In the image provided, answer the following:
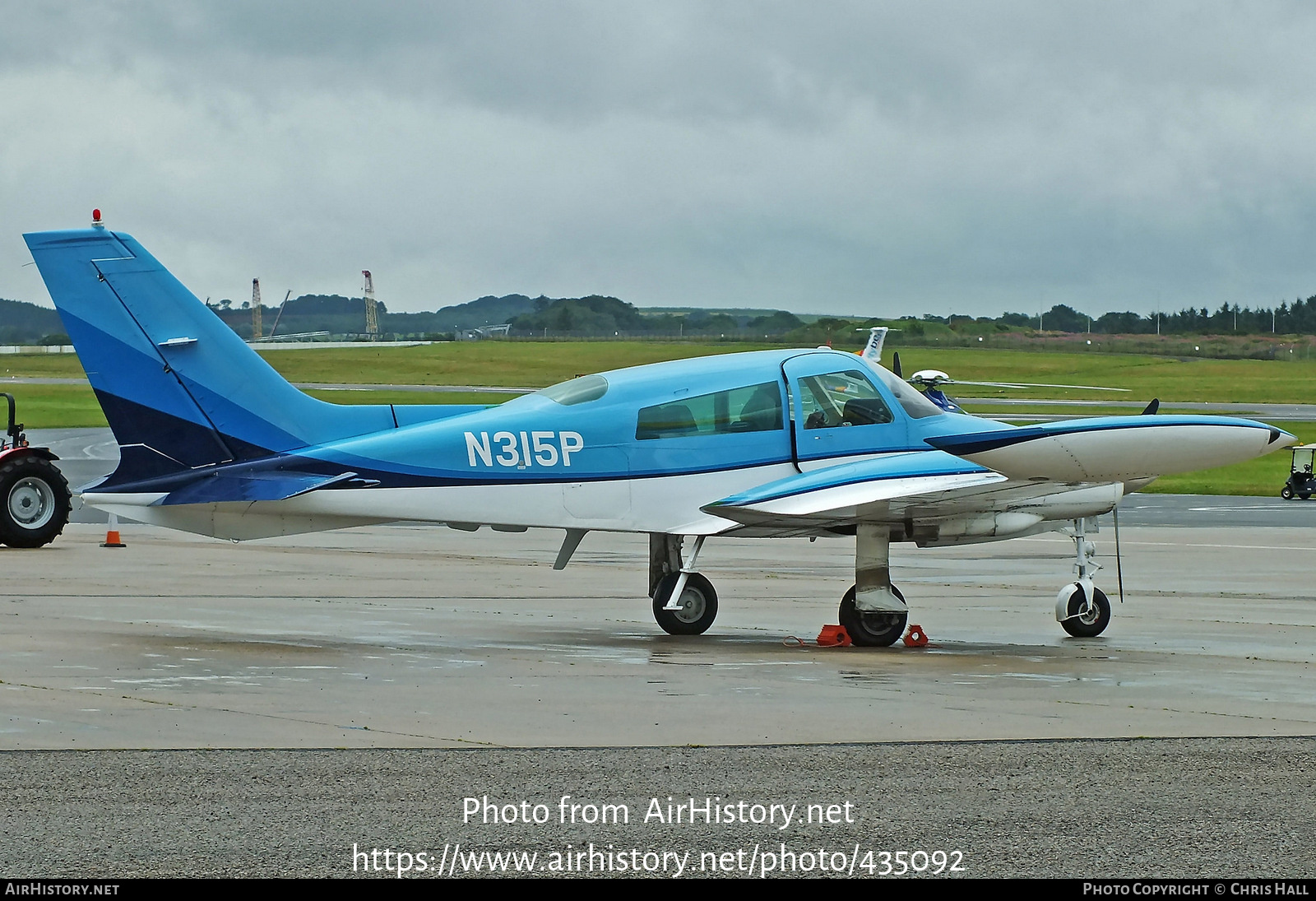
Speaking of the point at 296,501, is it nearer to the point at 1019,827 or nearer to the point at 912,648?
the point at 912,648

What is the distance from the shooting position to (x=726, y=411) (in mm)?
13453

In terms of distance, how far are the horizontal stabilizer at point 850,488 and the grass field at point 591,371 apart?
50564mm

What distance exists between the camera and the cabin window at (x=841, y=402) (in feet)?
44.3

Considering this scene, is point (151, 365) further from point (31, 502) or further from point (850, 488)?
point (31, 502)

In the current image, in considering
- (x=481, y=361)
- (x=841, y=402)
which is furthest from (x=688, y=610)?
(x=481, y=361)

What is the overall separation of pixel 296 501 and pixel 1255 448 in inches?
295

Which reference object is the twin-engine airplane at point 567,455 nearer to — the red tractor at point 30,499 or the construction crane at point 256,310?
the red tractor at point 30,499

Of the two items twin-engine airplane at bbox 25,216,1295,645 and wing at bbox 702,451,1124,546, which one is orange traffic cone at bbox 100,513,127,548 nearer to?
twin-engine airplane at bbox 25,216,1295,645

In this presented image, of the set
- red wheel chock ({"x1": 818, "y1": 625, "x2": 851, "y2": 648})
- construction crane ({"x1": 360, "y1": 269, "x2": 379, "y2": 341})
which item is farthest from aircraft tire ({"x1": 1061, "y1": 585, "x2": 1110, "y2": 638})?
construction crane ({"x1": 360, "y1": 269, "x2": 379, "y2": 341})

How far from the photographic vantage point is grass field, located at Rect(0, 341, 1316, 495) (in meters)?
71.7

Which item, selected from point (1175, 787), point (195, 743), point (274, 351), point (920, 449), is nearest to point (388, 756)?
point (195, 743)

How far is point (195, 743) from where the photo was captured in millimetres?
8453

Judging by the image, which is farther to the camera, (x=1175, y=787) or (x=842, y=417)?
(x=842, y=417)

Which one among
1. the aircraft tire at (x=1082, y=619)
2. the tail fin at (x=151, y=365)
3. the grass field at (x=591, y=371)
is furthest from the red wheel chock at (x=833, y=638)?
the grass field at (x=591, y=371)
